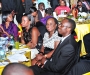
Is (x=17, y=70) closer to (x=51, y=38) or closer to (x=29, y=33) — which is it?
(x=51, y=38)

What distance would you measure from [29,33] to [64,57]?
173cm

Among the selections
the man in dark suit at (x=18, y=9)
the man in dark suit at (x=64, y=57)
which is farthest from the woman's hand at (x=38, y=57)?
the man in dark suit at (x=18, y=9)

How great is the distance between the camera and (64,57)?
3.53 metres

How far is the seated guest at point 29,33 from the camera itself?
16.4 feet

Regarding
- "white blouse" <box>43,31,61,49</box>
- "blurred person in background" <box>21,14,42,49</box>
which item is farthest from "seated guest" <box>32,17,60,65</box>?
"blurred person in background" <box>21,14,42,49</box>

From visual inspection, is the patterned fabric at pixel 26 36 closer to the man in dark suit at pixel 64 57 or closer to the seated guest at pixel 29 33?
the seated guest at pixel 29 33

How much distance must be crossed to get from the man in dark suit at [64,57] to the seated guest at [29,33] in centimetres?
104

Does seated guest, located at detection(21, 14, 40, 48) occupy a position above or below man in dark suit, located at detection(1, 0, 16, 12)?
below

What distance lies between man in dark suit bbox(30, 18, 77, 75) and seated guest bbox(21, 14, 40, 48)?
1040mm

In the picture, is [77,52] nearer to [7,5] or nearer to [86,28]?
[86,28]

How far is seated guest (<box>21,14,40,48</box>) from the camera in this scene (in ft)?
16.4

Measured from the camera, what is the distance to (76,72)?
3.50 meters

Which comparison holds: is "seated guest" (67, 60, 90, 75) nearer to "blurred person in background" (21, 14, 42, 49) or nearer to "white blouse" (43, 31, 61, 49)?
"white blouse" (43, 31, 61, 49)

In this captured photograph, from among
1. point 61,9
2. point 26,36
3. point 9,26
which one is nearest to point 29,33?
point 26,36
